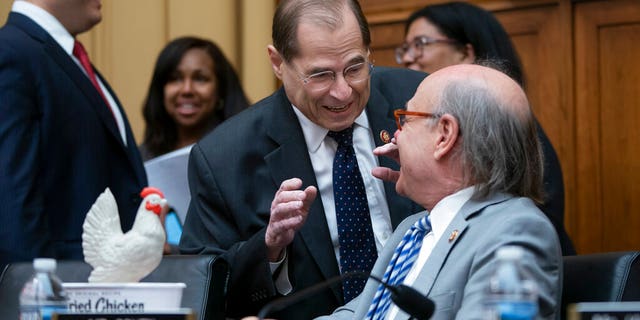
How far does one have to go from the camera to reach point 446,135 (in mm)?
2375

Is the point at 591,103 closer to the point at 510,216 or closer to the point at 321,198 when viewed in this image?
the point at 321,198

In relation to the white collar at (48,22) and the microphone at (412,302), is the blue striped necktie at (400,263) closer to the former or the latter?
the microphone at (412,302)

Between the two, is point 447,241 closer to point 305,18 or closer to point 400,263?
point 400,263

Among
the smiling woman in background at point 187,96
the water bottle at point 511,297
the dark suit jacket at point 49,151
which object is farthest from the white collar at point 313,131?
the smiling woman in background at point 187,96

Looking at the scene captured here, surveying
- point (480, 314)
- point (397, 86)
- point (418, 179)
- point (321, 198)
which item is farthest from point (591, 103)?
point (480, 314)

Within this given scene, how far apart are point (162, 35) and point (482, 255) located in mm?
3883

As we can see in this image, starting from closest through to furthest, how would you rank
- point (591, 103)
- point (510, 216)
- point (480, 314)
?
point (480, 314), point (510, 216), point (591, 103)

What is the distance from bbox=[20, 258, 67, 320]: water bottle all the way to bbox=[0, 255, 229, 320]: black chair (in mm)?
621

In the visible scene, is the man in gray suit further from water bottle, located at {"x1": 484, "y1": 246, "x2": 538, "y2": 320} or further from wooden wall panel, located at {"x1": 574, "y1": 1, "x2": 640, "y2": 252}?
wooden wall panel, located at {"x1": 574, "y1": 1, "x2": 640, "y2": 252}

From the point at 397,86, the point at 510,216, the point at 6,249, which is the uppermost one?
the point at 397,86

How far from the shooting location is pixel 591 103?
444cm

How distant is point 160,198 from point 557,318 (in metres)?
1.03

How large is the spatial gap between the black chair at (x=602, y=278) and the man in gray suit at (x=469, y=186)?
20 cm

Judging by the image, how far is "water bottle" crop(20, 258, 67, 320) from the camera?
6.40ft
